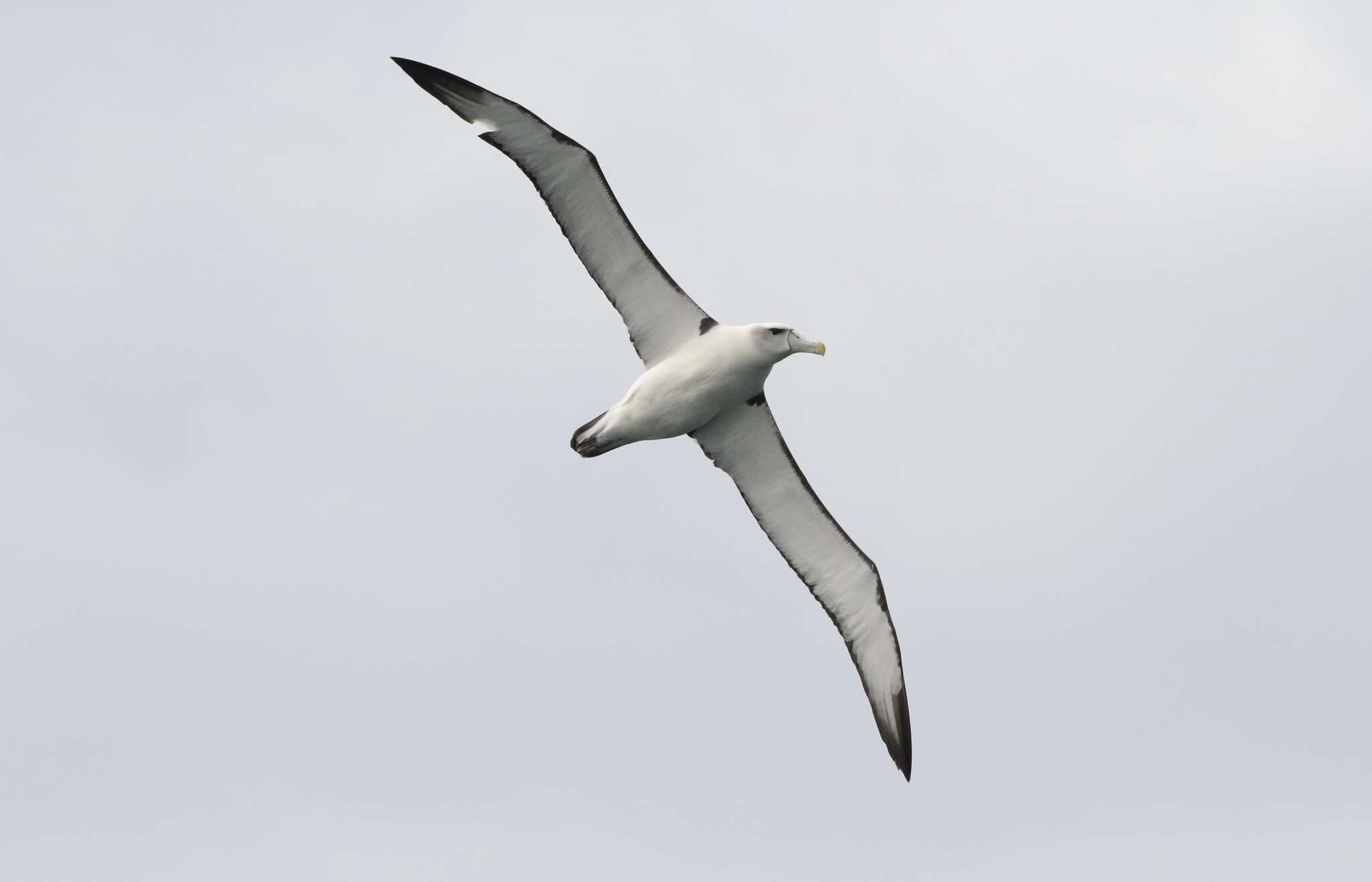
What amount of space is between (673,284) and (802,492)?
12.3 ft

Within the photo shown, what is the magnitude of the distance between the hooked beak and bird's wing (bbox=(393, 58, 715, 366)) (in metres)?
1.17

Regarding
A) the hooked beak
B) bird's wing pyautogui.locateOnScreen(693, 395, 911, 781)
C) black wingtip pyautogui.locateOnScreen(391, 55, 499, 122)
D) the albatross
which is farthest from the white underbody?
black wingtip pyautogui.locateOnScreen(391, 55, 499, 122)

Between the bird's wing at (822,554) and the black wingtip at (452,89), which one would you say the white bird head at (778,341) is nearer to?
the bird's wing at (822,554)

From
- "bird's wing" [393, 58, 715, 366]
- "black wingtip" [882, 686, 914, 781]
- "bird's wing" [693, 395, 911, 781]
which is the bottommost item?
"black wingtip" [882, 686, 914, 781]

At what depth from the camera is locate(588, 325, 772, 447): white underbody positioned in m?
27.3

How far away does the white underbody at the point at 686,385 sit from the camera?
27.3m

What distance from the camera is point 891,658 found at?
2988 cm

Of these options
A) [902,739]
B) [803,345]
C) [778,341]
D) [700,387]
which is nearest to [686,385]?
[700,387]

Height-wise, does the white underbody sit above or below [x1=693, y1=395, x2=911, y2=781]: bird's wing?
above

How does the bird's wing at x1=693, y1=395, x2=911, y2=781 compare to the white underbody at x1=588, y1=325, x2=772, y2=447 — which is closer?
the white underbody at x1=588, y1=325, x2=772, y2=447

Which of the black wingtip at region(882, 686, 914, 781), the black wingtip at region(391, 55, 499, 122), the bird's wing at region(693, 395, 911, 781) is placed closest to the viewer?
the black wingtip at region(391, 55, 499, 122)

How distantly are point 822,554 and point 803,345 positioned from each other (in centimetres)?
368

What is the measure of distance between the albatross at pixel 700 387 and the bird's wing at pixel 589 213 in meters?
0.02

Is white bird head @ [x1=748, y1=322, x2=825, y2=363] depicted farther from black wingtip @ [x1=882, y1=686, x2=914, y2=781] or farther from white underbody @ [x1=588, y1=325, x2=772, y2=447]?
black wingtip @ [x1=882, y1=686, x2=914, y2=781]
